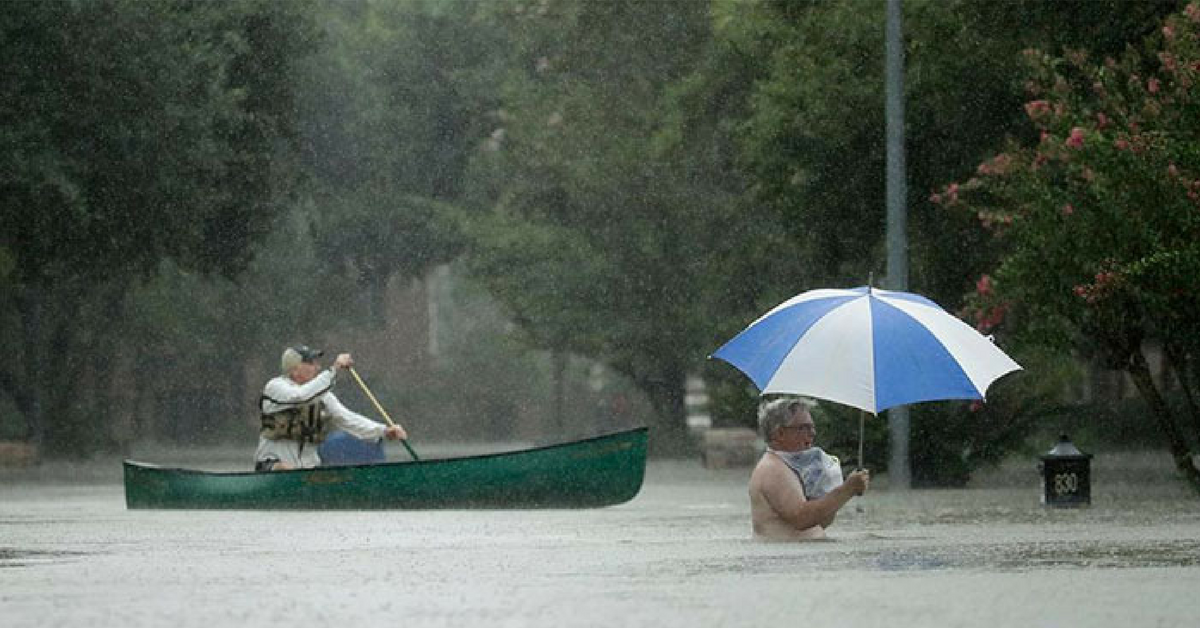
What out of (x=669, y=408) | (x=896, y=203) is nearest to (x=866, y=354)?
(x=896, y=203)

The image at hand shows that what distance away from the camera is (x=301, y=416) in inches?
1134

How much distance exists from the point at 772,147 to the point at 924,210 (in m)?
2.08

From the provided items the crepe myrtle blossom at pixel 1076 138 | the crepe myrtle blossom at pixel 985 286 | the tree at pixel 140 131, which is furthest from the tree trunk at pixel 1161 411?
the tree at pixel 140 131

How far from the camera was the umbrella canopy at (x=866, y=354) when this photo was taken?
1947 cm

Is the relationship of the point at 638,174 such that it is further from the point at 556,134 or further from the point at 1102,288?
the point at 1102,288

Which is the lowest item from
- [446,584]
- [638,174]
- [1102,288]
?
[446,584]

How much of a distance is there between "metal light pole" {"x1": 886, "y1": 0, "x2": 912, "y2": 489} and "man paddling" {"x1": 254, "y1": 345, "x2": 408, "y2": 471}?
7794mm

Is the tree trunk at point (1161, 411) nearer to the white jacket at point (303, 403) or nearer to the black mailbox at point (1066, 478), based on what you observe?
the black mailbox at point (1066, 478)

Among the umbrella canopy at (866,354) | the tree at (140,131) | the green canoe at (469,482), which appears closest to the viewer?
the umbrella canopy at (866,354)

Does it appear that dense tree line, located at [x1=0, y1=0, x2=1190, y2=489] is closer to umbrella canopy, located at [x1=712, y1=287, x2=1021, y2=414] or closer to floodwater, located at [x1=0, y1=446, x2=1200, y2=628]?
floodwater, located at [x1=0, y1=446, x2=1200, y2=628]

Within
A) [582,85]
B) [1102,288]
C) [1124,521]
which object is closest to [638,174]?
[582,85]

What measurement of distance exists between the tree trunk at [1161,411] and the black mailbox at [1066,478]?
90 centimetres

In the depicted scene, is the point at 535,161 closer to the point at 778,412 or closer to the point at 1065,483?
the point at 1065,483

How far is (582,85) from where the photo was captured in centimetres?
5906
